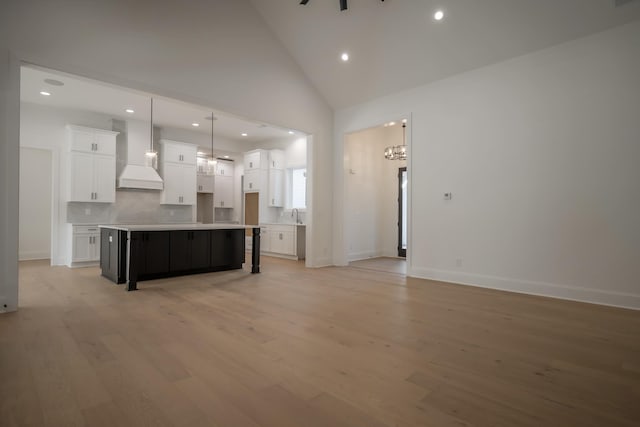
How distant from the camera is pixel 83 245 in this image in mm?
6664

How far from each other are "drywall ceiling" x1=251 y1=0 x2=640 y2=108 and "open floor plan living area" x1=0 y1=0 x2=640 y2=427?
3 cm

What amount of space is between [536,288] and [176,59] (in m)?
5.95

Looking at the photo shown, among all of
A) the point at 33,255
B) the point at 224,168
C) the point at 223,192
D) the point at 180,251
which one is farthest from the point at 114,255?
the point at 224,168

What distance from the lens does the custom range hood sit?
7328 millimetres

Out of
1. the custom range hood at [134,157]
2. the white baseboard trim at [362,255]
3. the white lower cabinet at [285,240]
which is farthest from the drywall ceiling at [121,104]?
the white baseboard trim at [362,255]

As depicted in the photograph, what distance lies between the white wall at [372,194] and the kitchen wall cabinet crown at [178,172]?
417 centimetres

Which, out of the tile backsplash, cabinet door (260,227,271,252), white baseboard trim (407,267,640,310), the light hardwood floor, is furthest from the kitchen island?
white baseboard trim (407,267,640,310)

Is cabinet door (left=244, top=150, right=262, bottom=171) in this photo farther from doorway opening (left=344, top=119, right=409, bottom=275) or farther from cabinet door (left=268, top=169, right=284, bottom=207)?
doorway opening (left=344, top=119, right=409, bottom=275)

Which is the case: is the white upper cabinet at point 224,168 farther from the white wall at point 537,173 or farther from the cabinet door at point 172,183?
the white wall at point 537,173

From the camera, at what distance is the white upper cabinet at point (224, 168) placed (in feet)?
33.3

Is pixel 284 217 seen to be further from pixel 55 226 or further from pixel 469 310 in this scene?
pixel 469 310

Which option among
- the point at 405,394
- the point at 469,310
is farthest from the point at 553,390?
the point at 469,310

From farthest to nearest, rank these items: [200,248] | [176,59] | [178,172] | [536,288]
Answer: [178,172], [200,248], [176,59], [536,288]

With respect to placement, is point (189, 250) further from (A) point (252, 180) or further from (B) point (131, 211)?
(A) point (252, 180)
